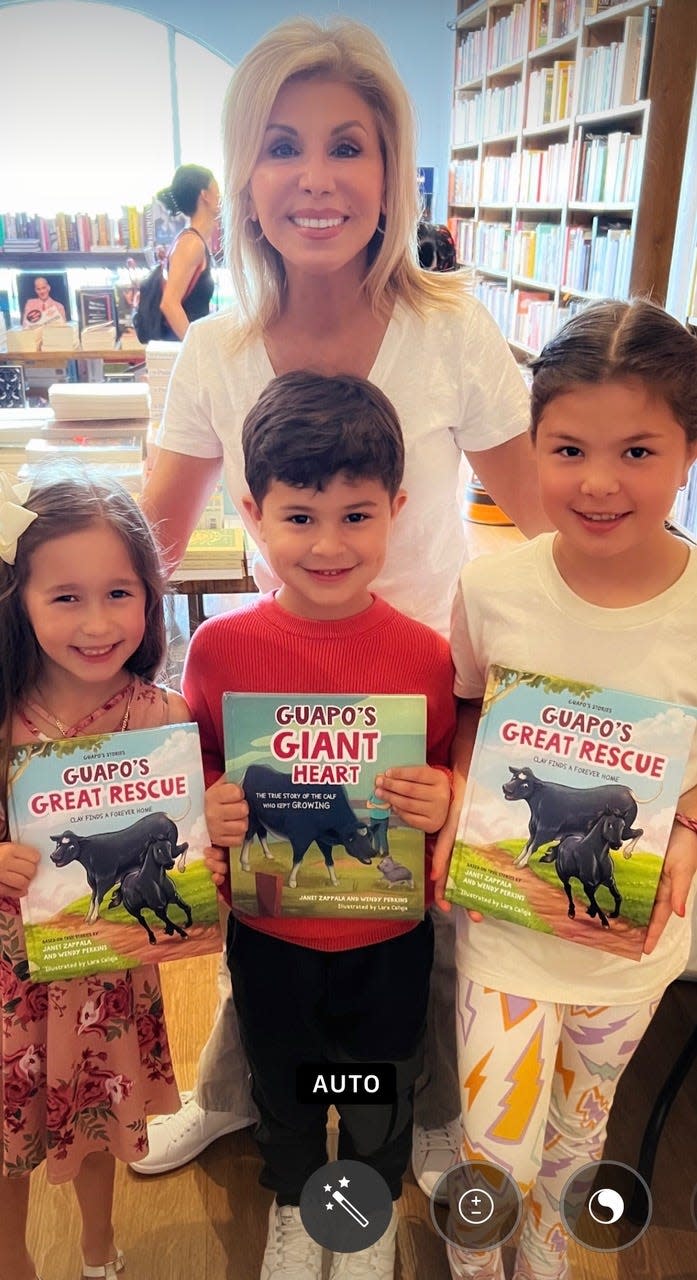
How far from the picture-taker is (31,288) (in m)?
3.38

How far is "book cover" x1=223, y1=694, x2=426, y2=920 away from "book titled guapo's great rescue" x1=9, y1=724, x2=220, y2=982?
5 cm

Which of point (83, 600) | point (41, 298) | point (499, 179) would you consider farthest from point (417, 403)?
point (499, 179)

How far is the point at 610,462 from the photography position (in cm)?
73

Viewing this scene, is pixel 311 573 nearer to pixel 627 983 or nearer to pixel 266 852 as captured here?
pixel 266 852

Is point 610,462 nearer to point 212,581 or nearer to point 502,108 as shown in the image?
point 212,581

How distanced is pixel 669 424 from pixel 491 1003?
22.0 inches

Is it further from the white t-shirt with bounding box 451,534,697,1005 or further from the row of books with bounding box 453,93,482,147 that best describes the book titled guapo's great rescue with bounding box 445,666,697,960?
the row of books with bounding box 453,93,482,147

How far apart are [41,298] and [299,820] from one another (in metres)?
3.18

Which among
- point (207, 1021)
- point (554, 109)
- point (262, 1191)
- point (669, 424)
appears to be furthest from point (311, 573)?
point (554, 109)

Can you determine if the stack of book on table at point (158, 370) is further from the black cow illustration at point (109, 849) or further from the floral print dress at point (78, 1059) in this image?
the black cow illustration at point (109, 849)

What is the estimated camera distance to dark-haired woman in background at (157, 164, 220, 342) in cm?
191

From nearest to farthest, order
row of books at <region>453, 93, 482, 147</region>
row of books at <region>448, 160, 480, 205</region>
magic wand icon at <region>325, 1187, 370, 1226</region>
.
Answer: magic wand icon at <region>325, 1187, 370, 1226</region> → row of books at <region>453, 93, 482, 147</region> → row of books at <region>448, 160, 480, 205</region>

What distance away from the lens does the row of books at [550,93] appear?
12.0 ft

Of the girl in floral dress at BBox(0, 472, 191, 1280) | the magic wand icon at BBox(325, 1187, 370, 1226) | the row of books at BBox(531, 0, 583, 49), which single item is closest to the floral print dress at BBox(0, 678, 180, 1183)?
the girl in floral dress at BBox(0, 472, 191, 1280)
